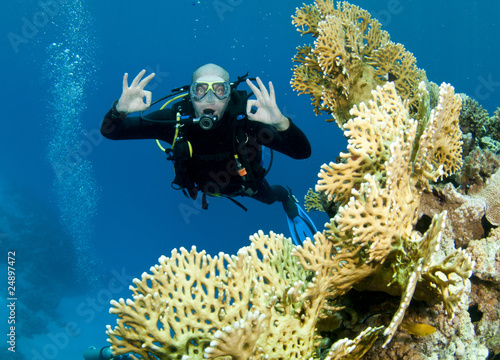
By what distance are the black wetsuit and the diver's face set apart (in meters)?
0.15

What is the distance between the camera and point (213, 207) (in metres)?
59.5

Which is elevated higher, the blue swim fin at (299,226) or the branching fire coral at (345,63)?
the branching fire coral at (345,63)

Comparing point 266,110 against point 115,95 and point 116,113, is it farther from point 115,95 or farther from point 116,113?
point 115,95

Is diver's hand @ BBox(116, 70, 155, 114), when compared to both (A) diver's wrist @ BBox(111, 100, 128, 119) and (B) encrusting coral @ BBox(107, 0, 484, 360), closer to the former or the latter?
(A) diver's wrist @ BBox(111, 100, 128, 119)

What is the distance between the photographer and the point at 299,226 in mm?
6750

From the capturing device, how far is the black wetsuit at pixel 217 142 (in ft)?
15.8

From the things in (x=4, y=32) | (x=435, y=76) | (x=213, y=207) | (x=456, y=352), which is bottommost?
(x=456, y=352)

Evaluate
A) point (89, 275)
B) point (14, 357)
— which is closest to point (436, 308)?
point (14, 357)

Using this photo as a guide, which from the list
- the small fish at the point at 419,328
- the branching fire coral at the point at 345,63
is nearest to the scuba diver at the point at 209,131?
→ the branching fire coral at the point at 345,63

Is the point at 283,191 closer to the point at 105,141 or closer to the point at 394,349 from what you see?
the point at 394,349

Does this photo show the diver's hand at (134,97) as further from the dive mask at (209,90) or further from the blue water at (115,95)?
the blue water at (115,95)

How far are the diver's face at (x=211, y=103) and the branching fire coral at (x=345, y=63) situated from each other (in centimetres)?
114

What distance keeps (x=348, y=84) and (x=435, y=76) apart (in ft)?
310

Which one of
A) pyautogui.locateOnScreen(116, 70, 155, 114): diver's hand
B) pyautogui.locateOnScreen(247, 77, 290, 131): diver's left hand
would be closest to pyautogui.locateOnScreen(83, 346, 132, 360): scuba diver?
pyautogui.locateOnScreen(116, 70, 155, 114): diver's hand
